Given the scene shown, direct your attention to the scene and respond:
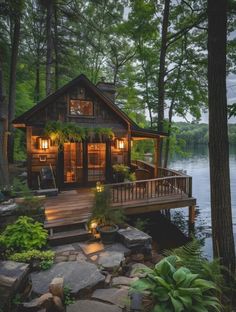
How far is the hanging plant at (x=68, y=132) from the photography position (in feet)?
33.3

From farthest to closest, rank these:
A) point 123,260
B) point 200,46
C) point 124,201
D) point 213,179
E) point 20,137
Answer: point 20,137, point 200,46, point 124,201, point 123,260, point 213,179

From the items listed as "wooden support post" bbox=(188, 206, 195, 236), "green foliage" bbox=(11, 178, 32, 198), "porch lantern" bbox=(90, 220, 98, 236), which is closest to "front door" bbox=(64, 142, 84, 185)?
"green foliage" bbox=(11, 178, 32, 198)

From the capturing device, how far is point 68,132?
1020 centimetres

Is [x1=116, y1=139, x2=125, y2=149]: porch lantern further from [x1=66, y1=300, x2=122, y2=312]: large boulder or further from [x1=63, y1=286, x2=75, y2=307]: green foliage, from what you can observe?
[x1=66, y1=300, x2=122, y2=312]: large boulder

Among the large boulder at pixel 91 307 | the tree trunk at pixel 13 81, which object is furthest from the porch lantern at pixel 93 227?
the tree trunk at pixel 13 81

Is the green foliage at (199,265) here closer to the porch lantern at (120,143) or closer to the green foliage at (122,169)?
the green foliage at (122,169)

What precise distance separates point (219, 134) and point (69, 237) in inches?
184

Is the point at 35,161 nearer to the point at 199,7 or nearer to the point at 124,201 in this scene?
the point at 124,201

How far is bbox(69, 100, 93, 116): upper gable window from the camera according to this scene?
36.9 ft

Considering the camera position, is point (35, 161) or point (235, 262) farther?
point (35, 161)

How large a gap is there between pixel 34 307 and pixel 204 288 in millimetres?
2495

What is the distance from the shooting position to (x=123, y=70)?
21.2 metres

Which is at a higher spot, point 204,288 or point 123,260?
point 204,288

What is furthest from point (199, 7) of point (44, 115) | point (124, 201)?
point (124, 201)
